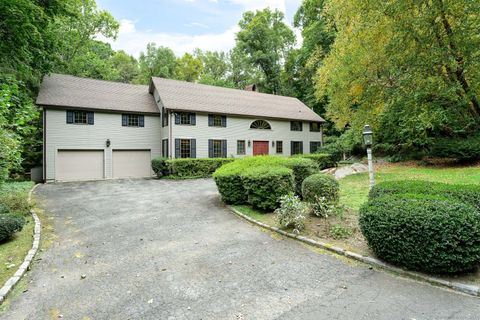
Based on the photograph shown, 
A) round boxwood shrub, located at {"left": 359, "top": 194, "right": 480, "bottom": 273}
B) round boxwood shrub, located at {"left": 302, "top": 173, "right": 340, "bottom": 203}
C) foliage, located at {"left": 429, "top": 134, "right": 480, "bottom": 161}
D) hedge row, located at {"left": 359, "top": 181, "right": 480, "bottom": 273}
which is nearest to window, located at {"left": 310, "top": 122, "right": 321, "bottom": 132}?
foliage, located at {"left": 429, "top": 134, "right": 480, "bottom": 161}

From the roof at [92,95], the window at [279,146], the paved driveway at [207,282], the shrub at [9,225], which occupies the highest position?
the roof at [92,95]

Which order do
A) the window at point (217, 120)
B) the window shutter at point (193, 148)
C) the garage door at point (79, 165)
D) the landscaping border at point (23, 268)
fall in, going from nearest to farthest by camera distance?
the landscaping border at point (23, 268) < the garage door at point (79, 165) < the window shutter at point (193, 148) < the window at point (217, 120)

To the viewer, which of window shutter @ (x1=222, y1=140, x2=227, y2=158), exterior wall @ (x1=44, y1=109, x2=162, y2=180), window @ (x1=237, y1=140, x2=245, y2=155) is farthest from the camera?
window @ (x1=237, y1=140, x2=245, y2=155)

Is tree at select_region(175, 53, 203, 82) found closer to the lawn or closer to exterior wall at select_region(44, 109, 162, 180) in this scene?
exterior wall at select_region(44, 109, 162, 180)

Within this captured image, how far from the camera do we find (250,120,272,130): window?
20.0m

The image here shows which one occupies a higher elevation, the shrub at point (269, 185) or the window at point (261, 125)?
the window at point (261, 125)

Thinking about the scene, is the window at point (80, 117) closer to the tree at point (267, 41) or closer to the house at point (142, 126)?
the house at point (142, 126)

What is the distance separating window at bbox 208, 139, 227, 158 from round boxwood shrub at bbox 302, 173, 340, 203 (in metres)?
12.1

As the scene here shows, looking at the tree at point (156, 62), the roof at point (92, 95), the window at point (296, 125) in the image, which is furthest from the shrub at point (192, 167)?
the tree at point (156, 62)

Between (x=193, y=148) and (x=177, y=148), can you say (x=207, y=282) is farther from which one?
(x=193, y=148)

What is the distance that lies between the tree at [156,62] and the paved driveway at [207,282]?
33.6m

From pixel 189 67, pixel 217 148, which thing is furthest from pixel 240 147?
pixel 189 67

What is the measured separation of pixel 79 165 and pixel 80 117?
2861mm

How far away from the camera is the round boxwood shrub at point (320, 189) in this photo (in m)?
6.38
